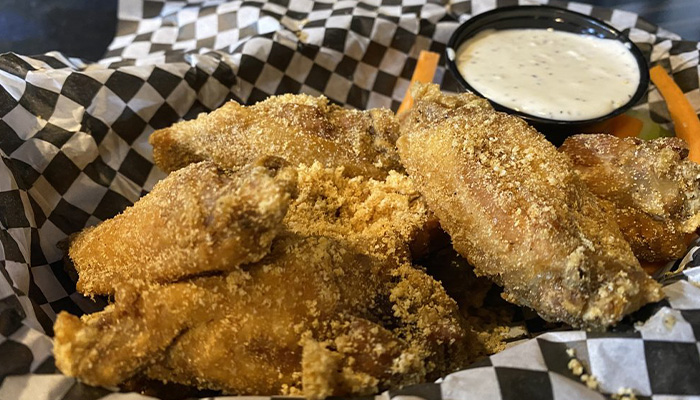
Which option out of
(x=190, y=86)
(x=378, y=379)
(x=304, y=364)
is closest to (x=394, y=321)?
(x=378, y=379)

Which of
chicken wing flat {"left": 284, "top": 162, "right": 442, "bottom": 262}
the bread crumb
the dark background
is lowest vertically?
the dark background

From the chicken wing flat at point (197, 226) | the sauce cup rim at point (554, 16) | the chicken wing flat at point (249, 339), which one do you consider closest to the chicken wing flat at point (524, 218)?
the chicken wing flat at point (249, 339)

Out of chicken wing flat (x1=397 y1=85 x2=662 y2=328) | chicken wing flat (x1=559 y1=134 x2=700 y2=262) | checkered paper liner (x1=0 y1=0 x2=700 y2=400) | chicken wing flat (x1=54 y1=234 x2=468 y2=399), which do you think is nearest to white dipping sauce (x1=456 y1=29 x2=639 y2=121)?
checkered paper liner (x1=0 y1=0 x2=700 y2=400)

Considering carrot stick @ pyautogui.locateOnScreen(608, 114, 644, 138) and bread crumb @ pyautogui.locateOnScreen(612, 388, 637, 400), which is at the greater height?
bread crumb @ pyautogui.locateOnScreen(612, 388, 637, 400)

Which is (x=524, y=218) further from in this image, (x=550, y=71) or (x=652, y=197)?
(x=550, y=71)

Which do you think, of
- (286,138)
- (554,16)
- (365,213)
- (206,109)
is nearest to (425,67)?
(554,16)

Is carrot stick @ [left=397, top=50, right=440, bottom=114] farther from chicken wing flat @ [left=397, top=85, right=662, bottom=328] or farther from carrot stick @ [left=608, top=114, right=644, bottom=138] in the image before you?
chicken wing flat @ [left=397, top=85, right=662, bottom=328]
